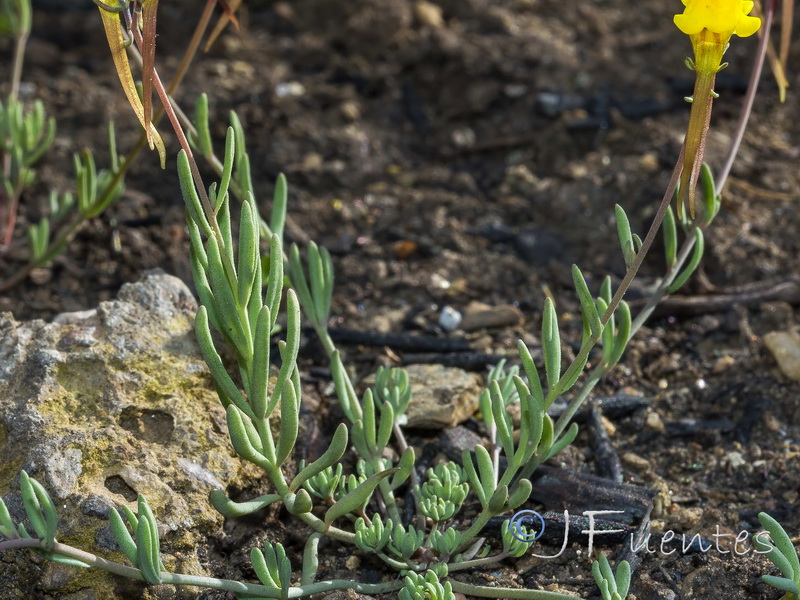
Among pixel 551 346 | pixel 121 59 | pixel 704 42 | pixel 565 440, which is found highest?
pixel 704 42

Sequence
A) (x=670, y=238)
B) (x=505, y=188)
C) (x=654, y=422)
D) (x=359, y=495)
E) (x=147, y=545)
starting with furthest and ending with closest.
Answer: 1. (x=505, y=188)
2. (x=654, y=422)
3. (x=670, y=238)
4. (x=359, y=495)
5. (x=147, y=545)

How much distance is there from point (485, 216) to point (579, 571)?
6.10 feet

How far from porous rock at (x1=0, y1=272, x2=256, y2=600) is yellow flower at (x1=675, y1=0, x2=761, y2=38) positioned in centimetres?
152

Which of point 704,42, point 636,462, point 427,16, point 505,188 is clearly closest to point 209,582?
point 636,462

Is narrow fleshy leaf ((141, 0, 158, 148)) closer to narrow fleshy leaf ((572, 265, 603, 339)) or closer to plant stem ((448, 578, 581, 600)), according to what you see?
narrow fleshy leaf ((572, 265, 603, 339))

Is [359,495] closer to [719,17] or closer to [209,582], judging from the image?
[209,582]

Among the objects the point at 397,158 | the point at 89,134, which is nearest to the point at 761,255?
the point at 397,158

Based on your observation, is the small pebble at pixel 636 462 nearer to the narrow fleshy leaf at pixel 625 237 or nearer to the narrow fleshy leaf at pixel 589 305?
the narrow fleshy leaf at pixel 589 305

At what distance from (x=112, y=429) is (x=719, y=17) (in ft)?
5.53

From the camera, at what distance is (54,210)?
3.42 meters

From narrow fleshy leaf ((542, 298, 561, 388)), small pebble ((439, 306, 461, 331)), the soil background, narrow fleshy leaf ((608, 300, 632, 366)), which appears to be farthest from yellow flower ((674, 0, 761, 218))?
small pebble ((439, 306, 461, 331))

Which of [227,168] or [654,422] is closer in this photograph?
[227,168]

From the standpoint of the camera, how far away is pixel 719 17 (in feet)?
5.41

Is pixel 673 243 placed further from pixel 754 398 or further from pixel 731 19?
pixel 731 19
